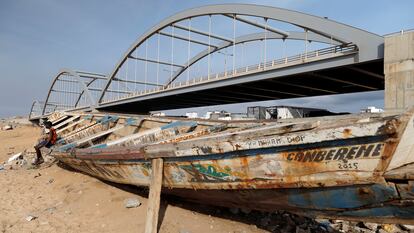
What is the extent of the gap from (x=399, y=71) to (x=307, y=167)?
14.5 metres

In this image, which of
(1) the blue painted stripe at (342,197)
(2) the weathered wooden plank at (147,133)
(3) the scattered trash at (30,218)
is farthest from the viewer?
(2) the weathered wooden plank at (147,133)

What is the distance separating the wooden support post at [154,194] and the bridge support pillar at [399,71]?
1308 cm

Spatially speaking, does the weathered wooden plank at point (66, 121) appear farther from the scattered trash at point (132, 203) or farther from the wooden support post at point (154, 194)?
the wooden support post at point (154, 194)

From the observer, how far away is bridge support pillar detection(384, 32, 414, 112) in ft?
50.0

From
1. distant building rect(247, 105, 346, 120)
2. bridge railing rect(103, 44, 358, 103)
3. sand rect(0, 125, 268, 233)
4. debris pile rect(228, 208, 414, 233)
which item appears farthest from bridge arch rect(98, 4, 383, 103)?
sand rect(0, 125, 268, 233)

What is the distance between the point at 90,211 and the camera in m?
6.63

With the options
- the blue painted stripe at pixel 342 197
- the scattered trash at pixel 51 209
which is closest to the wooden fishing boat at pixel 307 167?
the blue painted stripe at pixel 342 197

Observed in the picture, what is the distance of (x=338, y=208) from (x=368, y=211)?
37 cm

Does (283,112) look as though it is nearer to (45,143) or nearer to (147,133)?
(45,143)

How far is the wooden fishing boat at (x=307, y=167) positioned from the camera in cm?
375

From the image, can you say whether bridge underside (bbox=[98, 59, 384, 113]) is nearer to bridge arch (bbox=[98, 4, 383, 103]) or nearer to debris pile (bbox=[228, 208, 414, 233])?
bridge arch (bbox=[98, 4, 383, 103])

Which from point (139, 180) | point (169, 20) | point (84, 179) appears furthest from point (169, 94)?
point (139, 180)

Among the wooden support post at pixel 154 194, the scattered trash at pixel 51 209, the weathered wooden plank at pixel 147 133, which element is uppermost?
the weathered wooden plank at pixel 147 133

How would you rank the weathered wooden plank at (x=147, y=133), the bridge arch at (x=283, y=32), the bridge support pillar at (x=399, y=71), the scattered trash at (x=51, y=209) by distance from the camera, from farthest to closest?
the bridge arch at (x=283, y=32)
the bridge support pillar at (x=399, y=71)
the weathered wooden plank at (x=147, y=133)
the scattered trash at (x=51, y=209)
